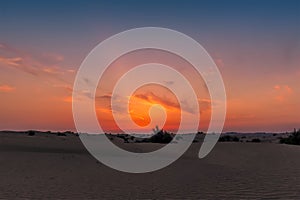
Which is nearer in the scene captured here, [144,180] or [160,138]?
[144,180]

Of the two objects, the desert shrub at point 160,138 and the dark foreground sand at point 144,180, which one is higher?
the desert shrub at point 160,138

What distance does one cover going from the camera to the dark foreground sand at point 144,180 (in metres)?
Result: 13.4

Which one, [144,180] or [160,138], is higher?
[160,138]

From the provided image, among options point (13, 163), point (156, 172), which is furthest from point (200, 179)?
point (13, 163)

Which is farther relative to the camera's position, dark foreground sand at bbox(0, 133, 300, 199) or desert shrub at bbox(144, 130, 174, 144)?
desert shrub at bbox(144, 130, 174, 144)

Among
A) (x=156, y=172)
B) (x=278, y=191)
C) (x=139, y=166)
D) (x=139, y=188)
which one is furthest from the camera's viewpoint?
(x=139, y=166)

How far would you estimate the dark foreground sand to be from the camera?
528 inches

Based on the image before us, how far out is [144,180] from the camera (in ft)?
55.6

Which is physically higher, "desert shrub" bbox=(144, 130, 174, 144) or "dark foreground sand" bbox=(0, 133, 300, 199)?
"desert shrub" bbox=(144, 130, 174, 144)

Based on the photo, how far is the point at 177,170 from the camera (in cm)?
2048

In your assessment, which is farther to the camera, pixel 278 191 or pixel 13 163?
pixel 13 163

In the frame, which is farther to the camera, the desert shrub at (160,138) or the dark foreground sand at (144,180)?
the desert shrub at (160,138)

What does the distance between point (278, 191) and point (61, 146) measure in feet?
73.8

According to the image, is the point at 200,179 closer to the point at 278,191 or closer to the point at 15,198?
the point at 278,191
